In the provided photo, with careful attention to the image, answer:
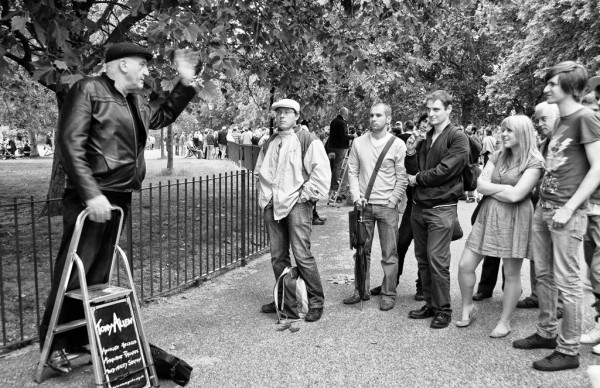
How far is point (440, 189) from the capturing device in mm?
5148

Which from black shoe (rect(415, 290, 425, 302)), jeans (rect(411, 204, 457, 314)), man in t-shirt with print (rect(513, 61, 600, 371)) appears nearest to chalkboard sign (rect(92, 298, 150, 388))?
jeans (rect(411, 204, 457, 314))

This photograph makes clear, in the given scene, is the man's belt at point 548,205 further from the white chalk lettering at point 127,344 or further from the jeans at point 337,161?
the jeans at point 337,161

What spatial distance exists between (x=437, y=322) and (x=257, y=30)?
5.43 m

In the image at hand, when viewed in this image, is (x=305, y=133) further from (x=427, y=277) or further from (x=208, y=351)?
(x=208, y=351)

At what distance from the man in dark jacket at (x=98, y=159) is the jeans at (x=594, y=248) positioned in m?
3.43

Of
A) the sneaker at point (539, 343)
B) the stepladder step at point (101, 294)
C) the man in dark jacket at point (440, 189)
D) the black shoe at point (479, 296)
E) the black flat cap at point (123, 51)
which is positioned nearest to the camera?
the stepladder step at point (101, 294)

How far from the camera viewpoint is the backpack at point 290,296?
5336 mm

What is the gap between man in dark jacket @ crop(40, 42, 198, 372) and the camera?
3.57m

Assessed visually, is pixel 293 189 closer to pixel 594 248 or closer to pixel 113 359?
pixel 113 359

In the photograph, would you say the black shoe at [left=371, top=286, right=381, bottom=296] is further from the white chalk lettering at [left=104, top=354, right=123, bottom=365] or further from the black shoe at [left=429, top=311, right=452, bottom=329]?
the white chalk lettering at [left=104, top=354, right=123, bottom=365]

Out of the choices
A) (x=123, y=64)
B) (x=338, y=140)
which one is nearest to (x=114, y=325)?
(x=123, y=64)

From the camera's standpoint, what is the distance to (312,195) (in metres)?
5.29

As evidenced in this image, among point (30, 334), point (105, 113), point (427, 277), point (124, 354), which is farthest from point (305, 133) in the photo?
point (30, 334)

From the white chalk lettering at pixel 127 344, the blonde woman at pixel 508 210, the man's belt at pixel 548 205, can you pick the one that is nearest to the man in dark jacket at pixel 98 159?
the white chalk lettering at pixel 127 344
